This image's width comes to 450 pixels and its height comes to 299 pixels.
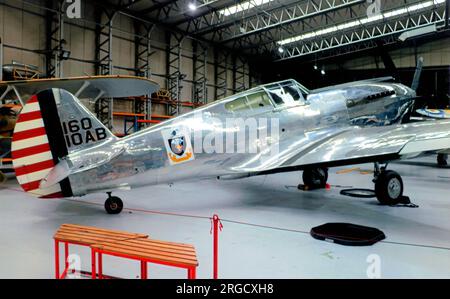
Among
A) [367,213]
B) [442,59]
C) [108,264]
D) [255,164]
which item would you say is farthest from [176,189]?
[442,59]

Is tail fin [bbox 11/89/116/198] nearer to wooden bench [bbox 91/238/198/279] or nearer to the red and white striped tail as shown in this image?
the red and white striped tail

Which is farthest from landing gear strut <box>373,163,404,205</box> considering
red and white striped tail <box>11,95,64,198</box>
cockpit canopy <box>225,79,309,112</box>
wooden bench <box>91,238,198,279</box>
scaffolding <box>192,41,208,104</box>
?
scaffolding <box>192,41,208,104</box>

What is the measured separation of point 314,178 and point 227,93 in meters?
20.8

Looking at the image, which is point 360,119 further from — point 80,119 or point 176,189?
point 80,119

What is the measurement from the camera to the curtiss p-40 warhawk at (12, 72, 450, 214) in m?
4.73

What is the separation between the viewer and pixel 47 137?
478 cm

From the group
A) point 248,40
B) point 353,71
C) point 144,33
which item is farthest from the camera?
point 353,71

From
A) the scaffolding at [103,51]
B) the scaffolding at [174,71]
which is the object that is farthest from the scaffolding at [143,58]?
the scaffolding at [103,51]

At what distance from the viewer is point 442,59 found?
88.2 ft

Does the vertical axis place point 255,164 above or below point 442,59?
below

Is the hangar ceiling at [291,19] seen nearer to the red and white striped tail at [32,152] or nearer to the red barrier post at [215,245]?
the red and white striped tail at [32,152]

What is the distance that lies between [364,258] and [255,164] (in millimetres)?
2398

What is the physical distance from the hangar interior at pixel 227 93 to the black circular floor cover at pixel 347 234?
0.12 metres

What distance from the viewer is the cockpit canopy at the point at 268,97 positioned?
6.10m
